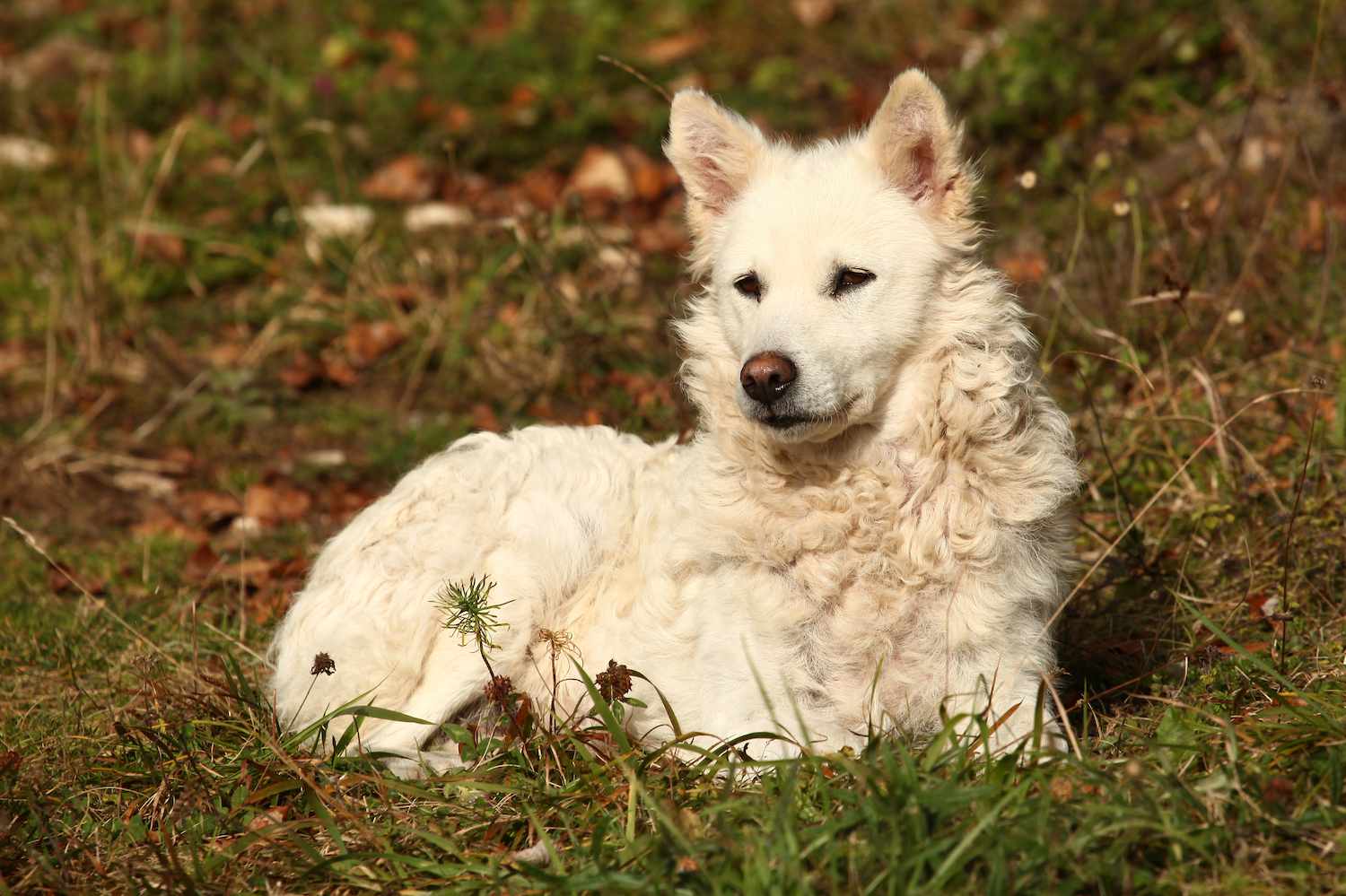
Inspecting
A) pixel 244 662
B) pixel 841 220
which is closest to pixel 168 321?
pixel 244 662

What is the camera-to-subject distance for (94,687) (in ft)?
15.5

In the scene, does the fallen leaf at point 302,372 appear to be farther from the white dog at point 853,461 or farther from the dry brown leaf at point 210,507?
the white dog at point 853,461

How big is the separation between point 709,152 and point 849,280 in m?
0.70

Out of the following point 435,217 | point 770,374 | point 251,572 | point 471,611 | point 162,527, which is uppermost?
point 770,374

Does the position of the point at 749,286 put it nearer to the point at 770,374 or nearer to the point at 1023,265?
the point at 770,374

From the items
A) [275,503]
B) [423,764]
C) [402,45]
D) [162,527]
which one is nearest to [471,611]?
[423,764]

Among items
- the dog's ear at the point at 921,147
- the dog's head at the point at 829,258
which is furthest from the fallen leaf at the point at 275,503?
the dog's ear at the point at 921,147

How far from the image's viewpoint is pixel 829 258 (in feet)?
12.3

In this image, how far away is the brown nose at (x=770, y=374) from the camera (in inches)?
140

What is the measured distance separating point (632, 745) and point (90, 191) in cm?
670

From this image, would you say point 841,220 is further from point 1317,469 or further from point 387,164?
point 387,164

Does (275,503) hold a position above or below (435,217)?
below

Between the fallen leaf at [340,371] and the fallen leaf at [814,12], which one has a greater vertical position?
the fallen leaf at [814,12]

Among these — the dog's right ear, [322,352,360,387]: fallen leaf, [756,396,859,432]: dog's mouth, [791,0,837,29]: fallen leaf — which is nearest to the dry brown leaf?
[322,352,360,387]: fallen leaf
